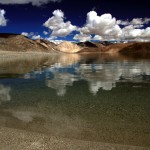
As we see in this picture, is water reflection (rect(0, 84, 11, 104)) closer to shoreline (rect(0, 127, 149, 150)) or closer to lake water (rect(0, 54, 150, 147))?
lake water (rect(0, 54, 150, 147))

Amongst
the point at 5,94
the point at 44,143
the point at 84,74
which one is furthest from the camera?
the point at 84,74

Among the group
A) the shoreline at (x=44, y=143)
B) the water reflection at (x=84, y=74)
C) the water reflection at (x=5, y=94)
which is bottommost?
the shoreline at (x=44, y=143)

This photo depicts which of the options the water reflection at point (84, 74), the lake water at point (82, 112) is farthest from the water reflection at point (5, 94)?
the water reflection at point (84, 74)

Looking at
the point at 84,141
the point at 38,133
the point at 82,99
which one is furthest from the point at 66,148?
the point at 82,99

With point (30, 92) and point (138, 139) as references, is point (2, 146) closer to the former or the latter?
point (138, 139)

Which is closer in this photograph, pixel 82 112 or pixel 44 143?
pixel 44 143

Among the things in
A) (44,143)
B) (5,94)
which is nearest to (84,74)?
(5,94)

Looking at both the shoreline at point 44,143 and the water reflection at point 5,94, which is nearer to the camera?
the shoreline at point 44,143

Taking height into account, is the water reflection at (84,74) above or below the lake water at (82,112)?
above

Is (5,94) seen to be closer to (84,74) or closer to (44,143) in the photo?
(44,143)

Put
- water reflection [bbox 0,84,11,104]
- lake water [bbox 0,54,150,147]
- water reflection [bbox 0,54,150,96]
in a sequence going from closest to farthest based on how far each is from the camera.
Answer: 1. lake water [bbox 0,54,150,147]
2. water reflection [bbox 0,84,11,104]
3. water reflection [bbox 0,54,150,96]

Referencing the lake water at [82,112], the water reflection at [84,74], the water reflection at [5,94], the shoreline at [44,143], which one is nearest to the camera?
the shoreline at [44,143]

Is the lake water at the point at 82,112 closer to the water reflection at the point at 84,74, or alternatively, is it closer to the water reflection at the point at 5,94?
the water reflection at the point at 5,94

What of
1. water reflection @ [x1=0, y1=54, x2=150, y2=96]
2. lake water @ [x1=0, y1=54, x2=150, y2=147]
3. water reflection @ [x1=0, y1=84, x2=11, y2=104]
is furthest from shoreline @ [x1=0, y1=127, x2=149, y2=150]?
water reflection @ [x1=0, y1=54, x2=150, y2=96]
